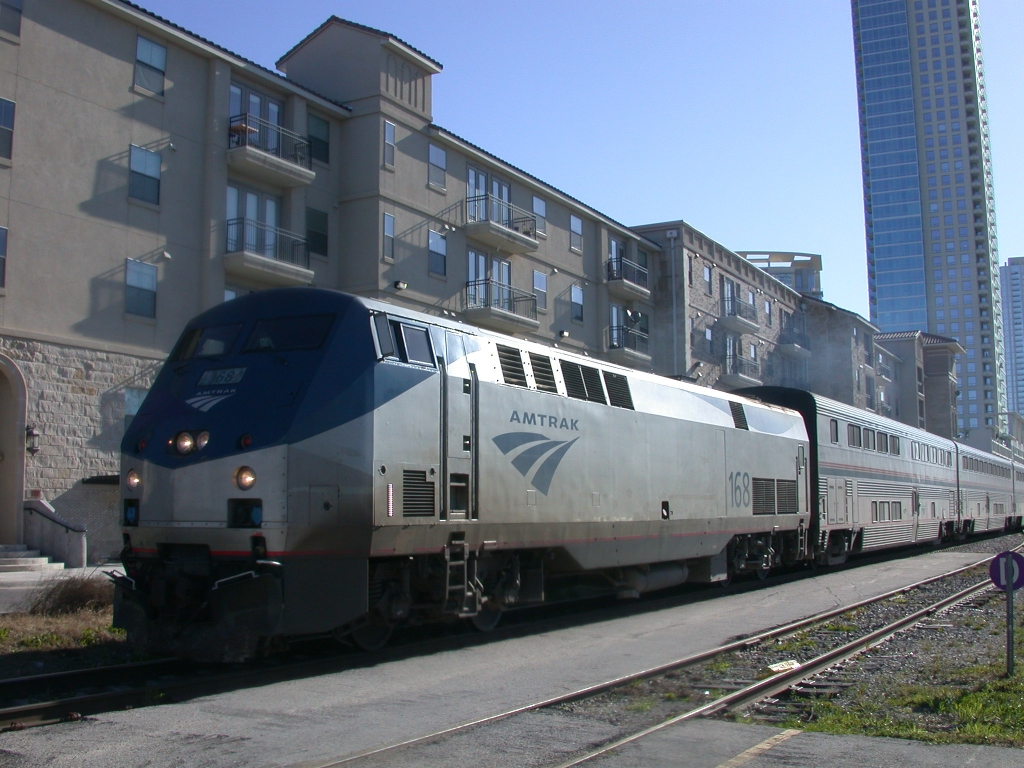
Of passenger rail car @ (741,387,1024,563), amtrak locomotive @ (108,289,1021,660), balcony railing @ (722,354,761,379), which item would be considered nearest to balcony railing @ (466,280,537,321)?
passenger rail car @ (741,387,1024,563)

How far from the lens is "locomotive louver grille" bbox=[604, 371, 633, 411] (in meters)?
14.1

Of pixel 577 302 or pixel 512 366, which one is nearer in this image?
pixel 512 366

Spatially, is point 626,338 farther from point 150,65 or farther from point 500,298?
point 150,65

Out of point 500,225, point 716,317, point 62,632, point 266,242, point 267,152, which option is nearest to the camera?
point 62,632

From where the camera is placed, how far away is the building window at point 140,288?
21188 mm

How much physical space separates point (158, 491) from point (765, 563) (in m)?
12.9

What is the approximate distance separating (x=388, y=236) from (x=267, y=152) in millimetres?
3966

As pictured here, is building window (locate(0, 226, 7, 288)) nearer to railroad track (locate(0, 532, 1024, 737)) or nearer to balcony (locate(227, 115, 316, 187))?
balcony (locate(227, 115, 316, 187))

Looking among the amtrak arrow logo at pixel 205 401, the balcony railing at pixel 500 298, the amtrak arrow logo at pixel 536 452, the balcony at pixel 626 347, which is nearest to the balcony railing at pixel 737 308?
the balcony at pixel 626 347

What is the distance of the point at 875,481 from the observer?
81.8 feet

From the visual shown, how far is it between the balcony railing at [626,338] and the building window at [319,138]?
45.9 ft

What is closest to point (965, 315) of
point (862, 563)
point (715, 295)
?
point (715, 295)

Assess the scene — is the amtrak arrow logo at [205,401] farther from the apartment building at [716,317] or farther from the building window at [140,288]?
the apartment building at [716,317]

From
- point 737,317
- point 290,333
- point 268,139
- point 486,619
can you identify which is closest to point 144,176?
point 268,139
